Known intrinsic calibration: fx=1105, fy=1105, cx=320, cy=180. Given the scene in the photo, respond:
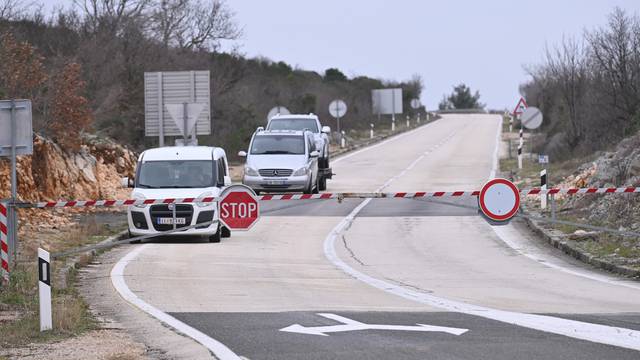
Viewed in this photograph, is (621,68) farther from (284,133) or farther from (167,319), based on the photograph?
(167,319)

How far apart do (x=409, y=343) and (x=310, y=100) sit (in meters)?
62.7

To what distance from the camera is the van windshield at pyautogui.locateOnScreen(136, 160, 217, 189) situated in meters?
21.8

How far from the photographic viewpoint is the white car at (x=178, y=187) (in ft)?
68.4

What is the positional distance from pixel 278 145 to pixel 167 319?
69.2 feet

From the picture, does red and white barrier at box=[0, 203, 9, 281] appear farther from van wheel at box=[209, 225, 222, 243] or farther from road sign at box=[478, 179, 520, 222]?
van wheel at box=[209, 225, 222, 243]

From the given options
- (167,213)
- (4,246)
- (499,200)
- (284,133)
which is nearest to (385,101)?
(284,133)

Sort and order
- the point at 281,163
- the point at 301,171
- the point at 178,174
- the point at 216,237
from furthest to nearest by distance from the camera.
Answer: the point at 281,163 → the point at 301,171 → the point at 178,174 → the point at 216,237

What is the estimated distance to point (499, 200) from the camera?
1511 centimetres

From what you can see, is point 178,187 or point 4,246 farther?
point 178,187

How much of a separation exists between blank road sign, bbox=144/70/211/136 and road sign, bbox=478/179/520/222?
16.8 m

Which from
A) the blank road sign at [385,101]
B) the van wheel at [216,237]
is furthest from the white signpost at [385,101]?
the van wheel at [216,237]

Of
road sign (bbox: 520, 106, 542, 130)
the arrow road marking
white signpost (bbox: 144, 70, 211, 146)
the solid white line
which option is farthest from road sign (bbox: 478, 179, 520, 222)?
road sign (bbox: 520, 106, 542, 130)

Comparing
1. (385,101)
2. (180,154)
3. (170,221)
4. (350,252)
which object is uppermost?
(385,101)

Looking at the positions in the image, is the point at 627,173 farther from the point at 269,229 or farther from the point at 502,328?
the point at 502,328
